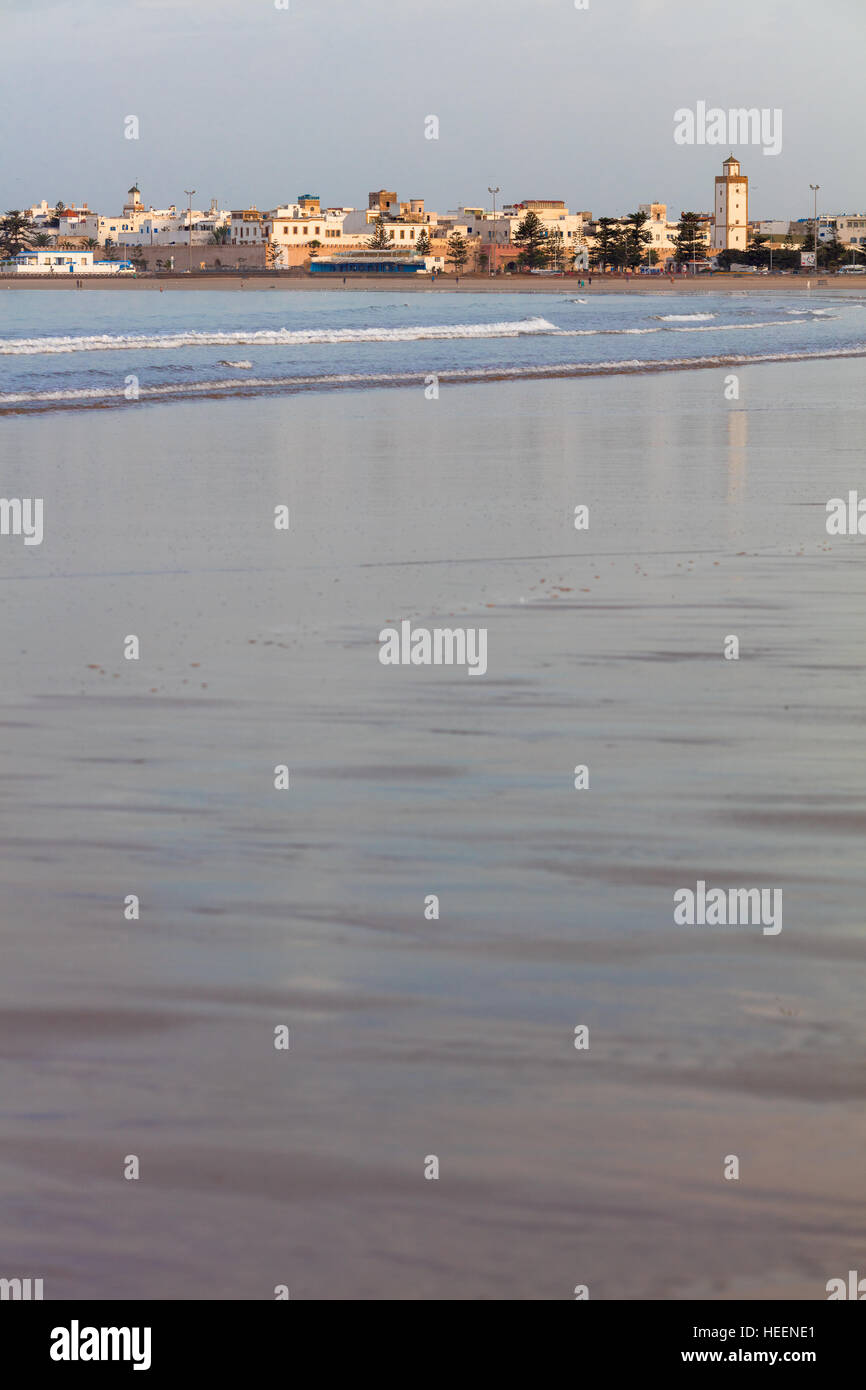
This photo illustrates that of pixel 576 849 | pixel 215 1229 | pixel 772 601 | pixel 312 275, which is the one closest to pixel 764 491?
pixel 772 601

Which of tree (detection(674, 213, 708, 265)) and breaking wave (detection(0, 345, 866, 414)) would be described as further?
tree (detection(674, 213, 708, 265))

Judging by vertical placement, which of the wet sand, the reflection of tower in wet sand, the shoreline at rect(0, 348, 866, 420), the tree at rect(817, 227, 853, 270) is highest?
the tree at rect(817, 227, 853, 270)

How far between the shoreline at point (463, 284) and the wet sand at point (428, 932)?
11618 cm

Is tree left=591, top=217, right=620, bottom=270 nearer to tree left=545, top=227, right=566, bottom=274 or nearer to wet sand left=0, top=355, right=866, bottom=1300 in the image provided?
tree left=545, top=227, right=566, bottom=274

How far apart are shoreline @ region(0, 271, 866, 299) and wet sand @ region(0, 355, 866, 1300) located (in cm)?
11618

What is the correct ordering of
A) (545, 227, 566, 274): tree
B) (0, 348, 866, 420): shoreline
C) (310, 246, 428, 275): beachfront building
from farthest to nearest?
1. (545, 227, 566, 274): tree
2. (310, 246, 428, 275): beachfront building
3. (0, 348, 866, 420): shoreline

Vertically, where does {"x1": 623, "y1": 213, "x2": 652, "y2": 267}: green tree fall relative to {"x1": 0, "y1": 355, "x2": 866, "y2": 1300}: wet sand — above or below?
above

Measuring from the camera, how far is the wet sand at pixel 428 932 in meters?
2.95

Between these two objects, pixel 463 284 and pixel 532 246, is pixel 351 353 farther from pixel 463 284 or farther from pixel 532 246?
pixel 532 246

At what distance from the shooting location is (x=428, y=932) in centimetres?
423

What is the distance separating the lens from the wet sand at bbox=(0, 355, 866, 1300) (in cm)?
295

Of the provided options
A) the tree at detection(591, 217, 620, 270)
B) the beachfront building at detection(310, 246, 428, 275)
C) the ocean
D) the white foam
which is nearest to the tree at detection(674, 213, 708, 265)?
the tree at detection(591, 217, 620, 270)

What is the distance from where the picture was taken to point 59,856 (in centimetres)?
478

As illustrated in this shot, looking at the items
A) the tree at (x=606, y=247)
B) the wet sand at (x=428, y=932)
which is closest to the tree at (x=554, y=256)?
the tree at (x=606, y=247)
